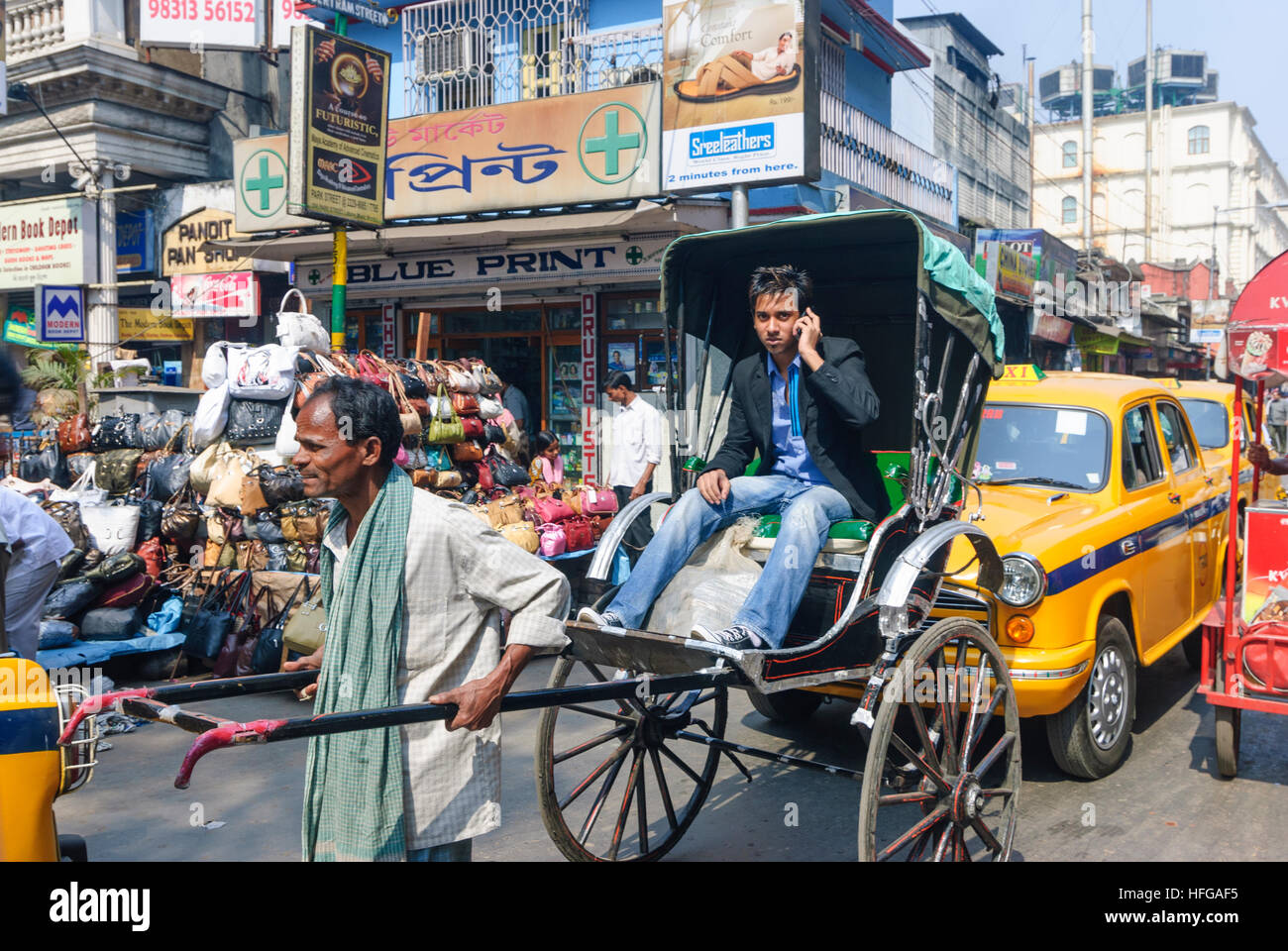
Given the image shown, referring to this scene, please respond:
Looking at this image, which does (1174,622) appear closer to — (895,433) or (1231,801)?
(1231,801)

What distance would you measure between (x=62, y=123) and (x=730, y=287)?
14.9 meters

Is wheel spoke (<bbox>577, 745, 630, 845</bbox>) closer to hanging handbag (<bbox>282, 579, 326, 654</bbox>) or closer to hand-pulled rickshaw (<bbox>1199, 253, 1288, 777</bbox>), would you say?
hanging handbag (<bbox>282, 579, 326, 654</bbox>)

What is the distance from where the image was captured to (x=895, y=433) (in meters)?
5.20

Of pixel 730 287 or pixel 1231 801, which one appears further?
pixel 730 287

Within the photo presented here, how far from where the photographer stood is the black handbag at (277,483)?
7289 mm

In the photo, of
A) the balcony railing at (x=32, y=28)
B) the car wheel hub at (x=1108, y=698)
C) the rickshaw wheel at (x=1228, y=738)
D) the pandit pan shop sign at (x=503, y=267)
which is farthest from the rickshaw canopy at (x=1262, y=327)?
the balcony railing at (x=32, y=28)

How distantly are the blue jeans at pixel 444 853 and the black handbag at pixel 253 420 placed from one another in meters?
5.42

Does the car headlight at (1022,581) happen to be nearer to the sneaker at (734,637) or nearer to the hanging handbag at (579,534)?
the sneaker at (734,637)

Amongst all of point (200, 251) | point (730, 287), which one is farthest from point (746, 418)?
point (200, 251)

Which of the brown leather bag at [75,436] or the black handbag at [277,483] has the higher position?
the brown leather bag at [75,436]

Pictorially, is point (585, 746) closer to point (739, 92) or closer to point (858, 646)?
point (858, 646)

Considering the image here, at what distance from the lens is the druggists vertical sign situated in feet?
30.1

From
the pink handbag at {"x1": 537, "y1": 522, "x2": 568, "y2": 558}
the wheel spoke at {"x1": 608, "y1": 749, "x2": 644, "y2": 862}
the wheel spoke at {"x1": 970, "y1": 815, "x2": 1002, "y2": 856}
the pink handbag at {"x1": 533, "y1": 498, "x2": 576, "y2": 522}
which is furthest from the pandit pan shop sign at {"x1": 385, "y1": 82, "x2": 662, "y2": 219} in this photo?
the wheel spoke at {"x1": 970, "y1": 815, "x2": 1002, "y2": 856}

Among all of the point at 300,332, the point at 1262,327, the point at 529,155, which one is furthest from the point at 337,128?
the point at 1262,327
